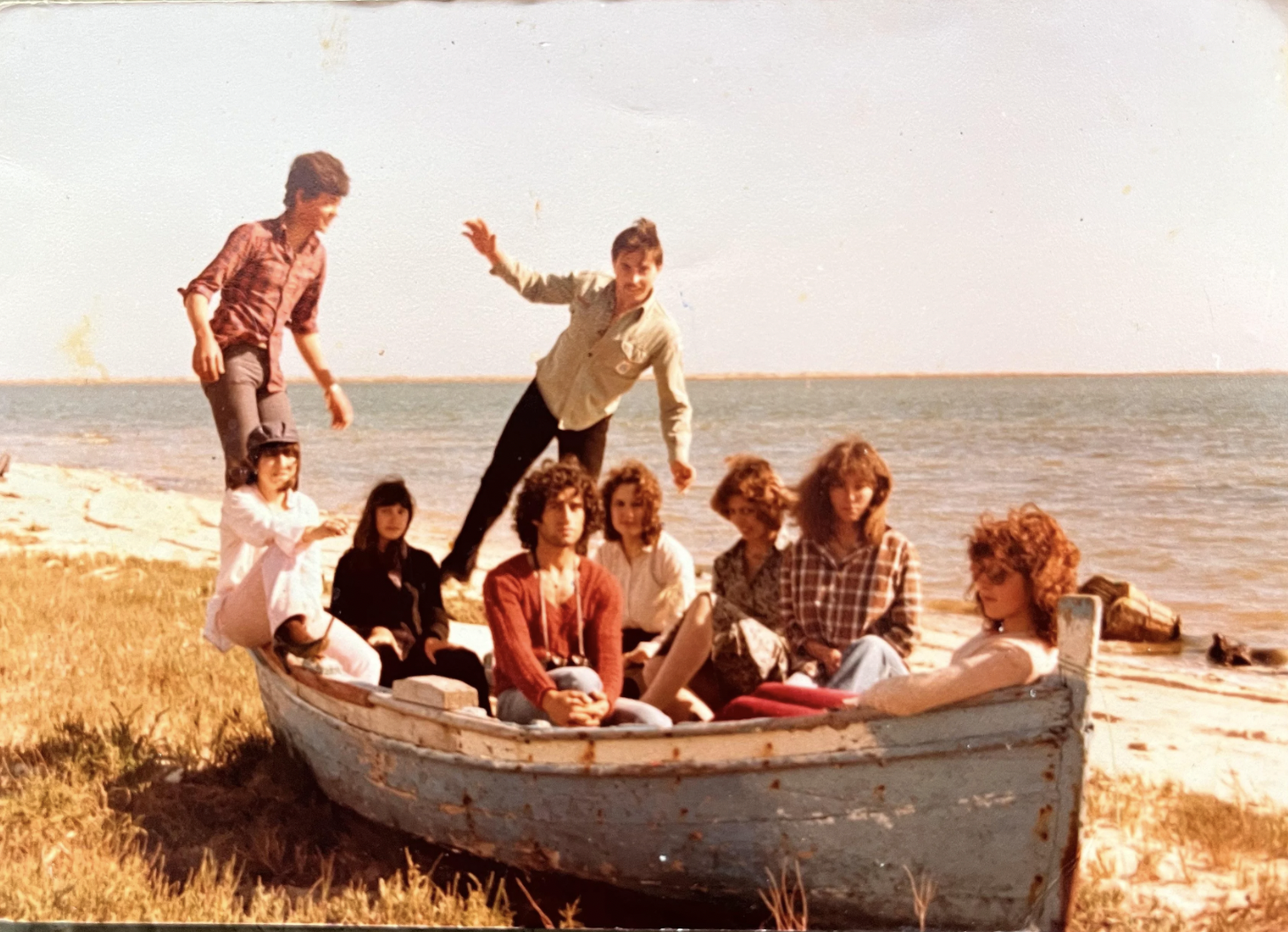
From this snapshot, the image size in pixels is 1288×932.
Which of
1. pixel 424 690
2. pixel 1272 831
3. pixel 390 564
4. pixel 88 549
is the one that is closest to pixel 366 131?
pixel 390 564

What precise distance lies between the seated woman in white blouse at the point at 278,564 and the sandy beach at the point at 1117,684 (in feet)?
1.31

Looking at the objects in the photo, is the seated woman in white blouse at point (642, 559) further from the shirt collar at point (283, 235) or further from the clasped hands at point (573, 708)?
the shirt collar at point (283, 235)

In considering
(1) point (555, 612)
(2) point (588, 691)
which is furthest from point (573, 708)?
(1) point (555, 612)

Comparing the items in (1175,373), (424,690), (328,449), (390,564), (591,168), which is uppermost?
(591,168)

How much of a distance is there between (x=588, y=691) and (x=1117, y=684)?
2.85 metres

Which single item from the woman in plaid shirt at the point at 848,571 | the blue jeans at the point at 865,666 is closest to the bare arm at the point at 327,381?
the woman in plaid shirt at the point at 848,571

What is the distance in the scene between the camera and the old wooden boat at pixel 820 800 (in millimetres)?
3930

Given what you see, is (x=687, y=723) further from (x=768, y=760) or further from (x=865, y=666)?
(x=865, y=666)

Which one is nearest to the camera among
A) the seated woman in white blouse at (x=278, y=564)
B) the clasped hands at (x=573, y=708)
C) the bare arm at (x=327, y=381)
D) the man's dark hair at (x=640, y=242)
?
the clasped hands at (x=573, y=708)

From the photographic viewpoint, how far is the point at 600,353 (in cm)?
473

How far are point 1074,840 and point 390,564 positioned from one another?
237 centimetres

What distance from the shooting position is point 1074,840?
398 cm

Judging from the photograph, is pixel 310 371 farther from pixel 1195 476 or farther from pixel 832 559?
pixel 1195 476

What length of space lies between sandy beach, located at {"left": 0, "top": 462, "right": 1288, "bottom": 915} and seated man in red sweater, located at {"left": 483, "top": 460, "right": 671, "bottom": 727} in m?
0.53
